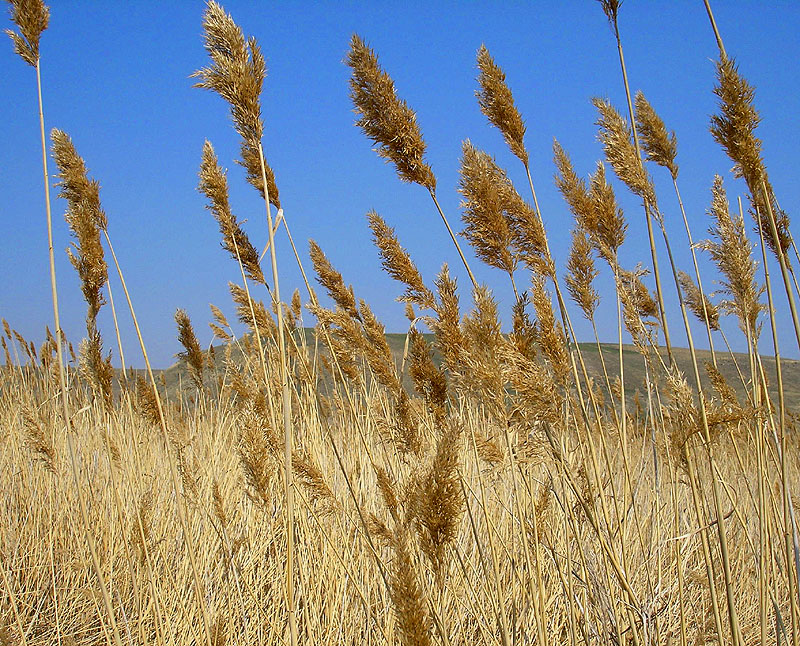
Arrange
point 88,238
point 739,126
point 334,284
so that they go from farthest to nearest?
point 334,284
point 88,238
point 739,126

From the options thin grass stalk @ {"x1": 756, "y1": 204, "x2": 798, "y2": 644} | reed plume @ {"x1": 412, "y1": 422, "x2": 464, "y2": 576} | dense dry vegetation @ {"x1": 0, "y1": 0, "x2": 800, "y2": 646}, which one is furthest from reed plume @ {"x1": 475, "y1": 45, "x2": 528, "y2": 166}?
reed plume @ {"x1": 412, "y1": 422, "x2": 464, "y2": 576}

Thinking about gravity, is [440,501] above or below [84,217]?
below

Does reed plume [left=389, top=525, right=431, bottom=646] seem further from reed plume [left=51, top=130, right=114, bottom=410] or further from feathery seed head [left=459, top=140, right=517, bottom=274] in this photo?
reed plume [left=51, top=130, right=114, bottom=410]

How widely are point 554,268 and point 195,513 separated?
257 centimetres

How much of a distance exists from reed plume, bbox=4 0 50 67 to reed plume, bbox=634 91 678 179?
212 centimetres

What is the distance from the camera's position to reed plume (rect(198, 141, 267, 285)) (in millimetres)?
2246

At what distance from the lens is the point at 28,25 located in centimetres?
195

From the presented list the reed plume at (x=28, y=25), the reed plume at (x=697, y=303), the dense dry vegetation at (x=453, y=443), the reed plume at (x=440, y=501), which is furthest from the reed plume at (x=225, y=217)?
the reed plume at (x=697, y=303)

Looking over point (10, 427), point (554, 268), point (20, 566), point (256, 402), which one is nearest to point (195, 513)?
point (20, 566)

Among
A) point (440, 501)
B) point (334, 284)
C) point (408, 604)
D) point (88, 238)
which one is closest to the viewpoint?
point (408, 604)

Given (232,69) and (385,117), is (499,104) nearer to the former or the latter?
(385,117)

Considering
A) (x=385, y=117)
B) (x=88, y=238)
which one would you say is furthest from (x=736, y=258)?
(x=88, y=238)

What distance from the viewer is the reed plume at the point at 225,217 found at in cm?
225

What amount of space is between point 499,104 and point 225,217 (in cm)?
107
